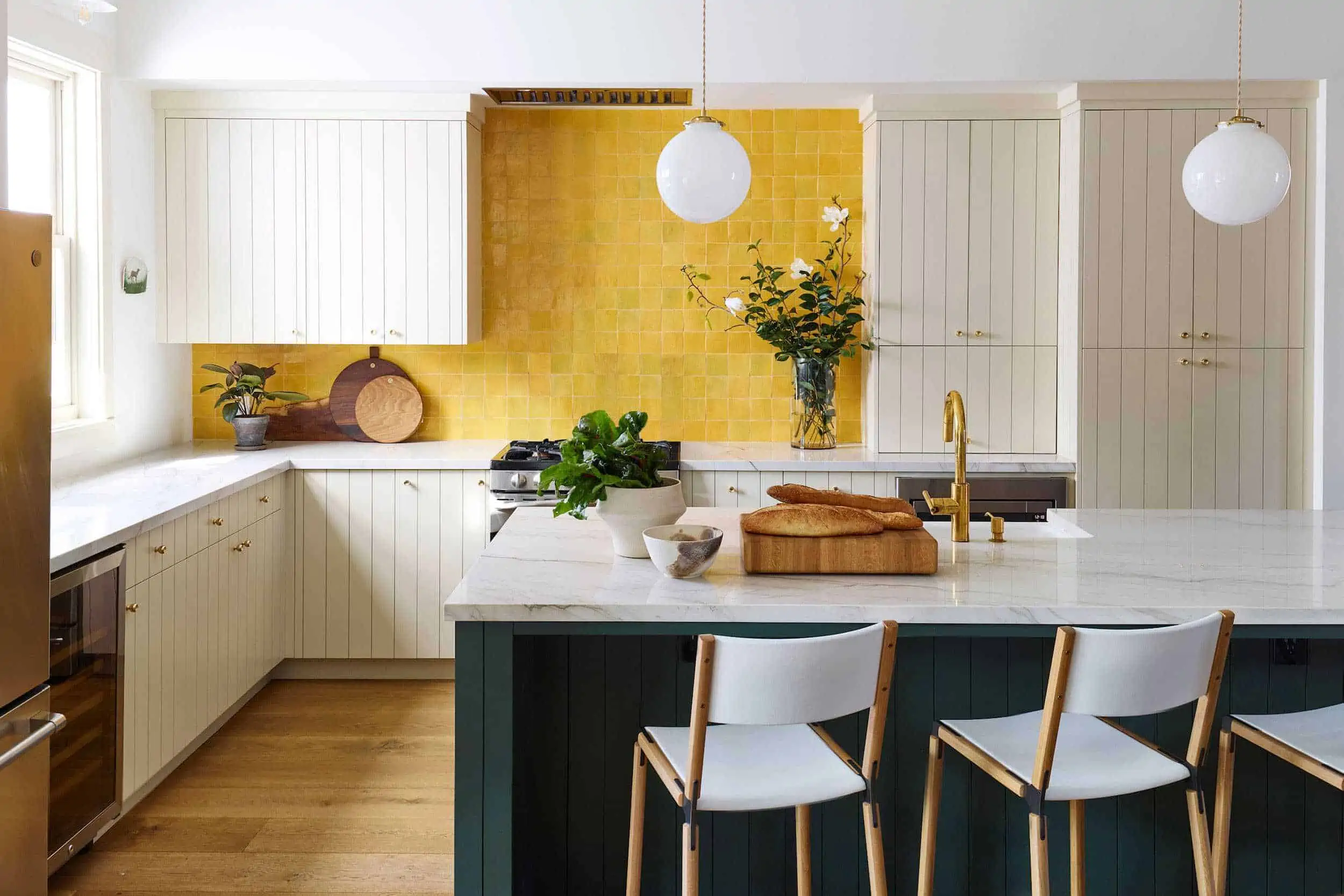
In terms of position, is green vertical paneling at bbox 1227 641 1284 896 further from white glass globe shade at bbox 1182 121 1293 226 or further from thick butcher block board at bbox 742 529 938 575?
white glass globe shade at bbox 1182 121 1293 226

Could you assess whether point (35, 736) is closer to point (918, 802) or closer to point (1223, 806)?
→ point (918, 802)

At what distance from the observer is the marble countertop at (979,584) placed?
2072 mm

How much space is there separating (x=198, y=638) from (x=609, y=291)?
220 cm

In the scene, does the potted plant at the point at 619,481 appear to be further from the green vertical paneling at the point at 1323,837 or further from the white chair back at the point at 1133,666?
the green vertical paneling at the point at 1323,837

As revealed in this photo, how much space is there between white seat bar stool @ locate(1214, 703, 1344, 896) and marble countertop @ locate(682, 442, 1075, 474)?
2.01 meters

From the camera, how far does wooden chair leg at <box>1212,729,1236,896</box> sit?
2139mm

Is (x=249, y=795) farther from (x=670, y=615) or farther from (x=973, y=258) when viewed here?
(x=973, y=258)

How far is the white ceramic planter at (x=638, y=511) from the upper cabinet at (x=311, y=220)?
2.18 m

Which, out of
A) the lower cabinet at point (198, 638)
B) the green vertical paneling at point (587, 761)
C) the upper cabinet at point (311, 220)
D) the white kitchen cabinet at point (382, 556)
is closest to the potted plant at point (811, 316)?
the upper cabinet at point (311, 220)

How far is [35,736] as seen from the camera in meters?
2.01

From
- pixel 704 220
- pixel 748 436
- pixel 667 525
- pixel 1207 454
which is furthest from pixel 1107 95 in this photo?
pixel 667 525

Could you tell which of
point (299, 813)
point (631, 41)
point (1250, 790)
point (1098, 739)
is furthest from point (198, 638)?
point (1250, 790)

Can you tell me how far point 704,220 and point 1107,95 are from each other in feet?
7.34

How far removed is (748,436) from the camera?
194 inches
